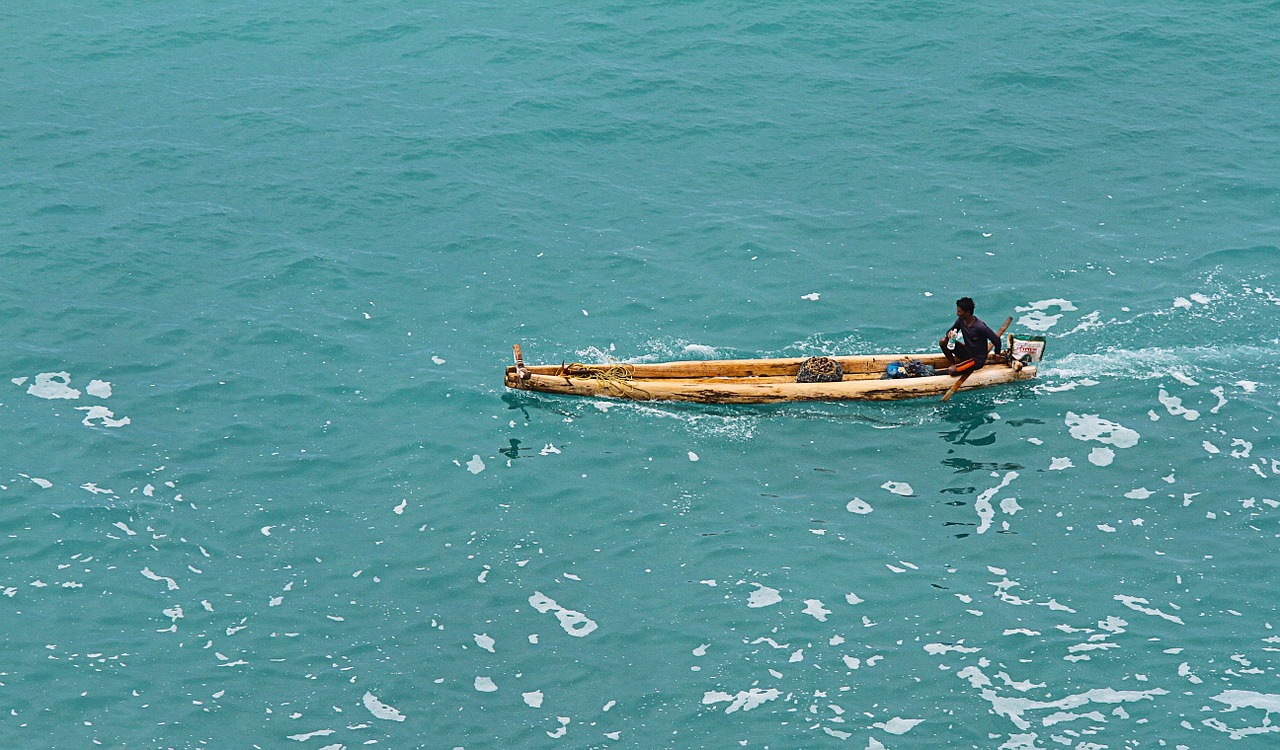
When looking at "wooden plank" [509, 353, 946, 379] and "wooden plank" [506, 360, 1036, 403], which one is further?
"wooden plank" [509, 353, 946, 379]

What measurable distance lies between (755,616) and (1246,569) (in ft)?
27.2

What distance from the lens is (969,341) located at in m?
24.5

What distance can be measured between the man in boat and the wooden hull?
0.92 feet

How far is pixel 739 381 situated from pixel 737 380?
116mm

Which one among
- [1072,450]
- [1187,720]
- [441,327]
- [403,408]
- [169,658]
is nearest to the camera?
[1187,720]

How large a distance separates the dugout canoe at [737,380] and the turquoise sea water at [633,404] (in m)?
0.41

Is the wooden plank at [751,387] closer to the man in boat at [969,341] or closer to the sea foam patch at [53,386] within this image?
the man in boat at [969,341]

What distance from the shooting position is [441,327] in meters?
27.2

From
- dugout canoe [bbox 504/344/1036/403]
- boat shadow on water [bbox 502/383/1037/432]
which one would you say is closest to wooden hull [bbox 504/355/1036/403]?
dugout canoe [bbox 504/344/1036/403]

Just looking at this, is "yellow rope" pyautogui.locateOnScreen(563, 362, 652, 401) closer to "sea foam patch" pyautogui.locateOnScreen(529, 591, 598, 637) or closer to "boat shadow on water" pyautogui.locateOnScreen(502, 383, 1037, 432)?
"boat shadow on water" pyautogui.locateOnScreen(502, 383, 1037, 432)

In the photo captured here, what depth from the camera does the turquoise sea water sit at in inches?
734

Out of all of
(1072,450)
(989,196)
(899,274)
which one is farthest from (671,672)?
(989,196)

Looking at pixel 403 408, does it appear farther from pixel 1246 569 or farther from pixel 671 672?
pixel 1246 569

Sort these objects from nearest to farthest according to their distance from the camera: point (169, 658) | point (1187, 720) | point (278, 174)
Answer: point (1187, 720) → point (169, 658) → point (278, 174)
